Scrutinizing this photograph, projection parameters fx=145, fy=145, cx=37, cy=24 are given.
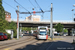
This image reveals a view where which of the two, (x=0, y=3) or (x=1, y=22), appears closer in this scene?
(x=1, y=22)

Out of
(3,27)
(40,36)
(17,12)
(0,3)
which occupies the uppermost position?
(0,3)

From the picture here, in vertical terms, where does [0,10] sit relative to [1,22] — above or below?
above

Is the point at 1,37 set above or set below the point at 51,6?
below

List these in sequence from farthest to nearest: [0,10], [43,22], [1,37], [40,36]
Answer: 1. [43,22]
2. [0,10]
3. [40,36]
4. [1,37]

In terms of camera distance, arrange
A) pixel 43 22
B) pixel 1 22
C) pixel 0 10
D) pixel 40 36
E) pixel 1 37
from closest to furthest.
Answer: pixel 1 37 < pixel 40 36 < pixel 1 22 < pixel 0 10 < pixel 43 22

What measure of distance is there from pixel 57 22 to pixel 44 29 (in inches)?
1301

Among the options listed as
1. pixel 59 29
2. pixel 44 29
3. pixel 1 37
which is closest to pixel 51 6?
pixel 44 29

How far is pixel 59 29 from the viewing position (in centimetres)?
7344

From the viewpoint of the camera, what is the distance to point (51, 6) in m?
39.8

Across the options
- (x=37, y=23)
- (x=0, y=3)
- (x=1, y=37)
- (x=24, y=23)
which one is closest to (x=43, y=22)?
(x=37, y=23)

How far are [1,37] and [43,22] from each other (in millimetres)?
38929

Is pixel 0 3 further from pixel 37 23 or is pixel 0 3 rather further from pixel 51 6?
pixel 37 23

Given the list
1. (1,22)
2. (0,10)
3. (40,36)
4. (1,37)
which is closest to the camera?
(1,37)

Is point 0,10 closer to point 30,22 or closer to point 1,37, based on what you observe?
point 1,37
